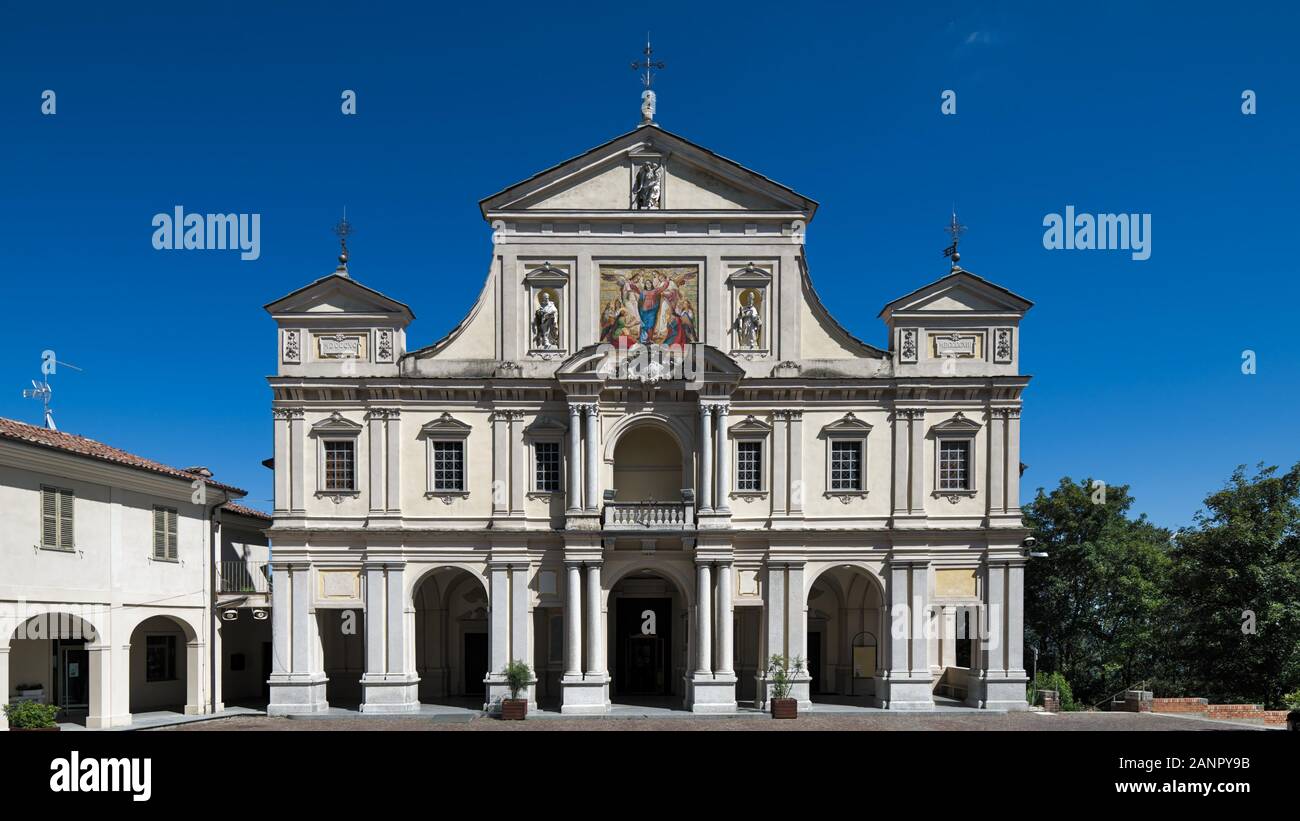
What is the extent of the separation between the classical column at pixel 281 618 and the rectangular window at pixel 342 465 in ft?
10.3

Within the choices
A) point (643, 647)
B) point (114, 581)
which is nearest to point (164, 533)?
point (114, 581)

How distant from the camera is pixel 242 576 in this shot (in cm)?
3216

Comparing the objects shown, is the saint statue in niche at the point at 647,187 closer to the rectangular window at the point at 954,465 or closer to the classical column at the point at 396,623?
the rectangular window at the point at 954,465

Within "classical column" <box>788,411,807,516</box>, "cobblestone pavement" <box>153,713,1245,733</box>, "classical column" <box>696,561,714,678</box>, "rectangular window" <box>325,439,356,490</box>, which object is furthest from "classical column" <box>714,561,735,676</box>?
"rectangular window" <box>325,439,356,490</box>

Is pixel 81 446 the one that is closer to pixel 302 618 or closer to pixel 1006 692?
pixel 302 618

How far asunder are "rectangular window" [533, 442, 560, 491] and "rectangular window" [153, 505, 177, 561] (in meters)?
11.3

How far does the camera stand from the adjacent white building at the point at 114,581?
869 inches

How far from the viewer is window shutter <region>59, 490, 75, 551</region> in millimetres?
23234

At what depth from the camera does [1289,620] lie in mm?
30578

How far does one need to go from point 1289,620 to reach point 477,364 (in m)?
28.9

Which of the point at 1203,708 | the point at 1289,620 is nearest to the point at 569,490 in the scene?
the point at 1203,708

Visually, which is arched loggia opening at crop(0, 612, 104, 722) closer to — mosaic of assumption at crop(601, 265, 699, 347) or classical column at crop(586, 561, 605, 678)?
classical column at crop(586, 561, 605, 678)

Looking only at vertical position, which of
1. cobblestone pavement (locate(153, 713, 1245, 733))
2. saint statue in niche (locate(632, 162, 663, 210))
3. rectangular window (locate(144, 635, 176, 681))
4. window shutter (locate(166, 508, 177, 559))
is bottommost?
cobblestone pavement (locate(153, 713, 1245, 733))
